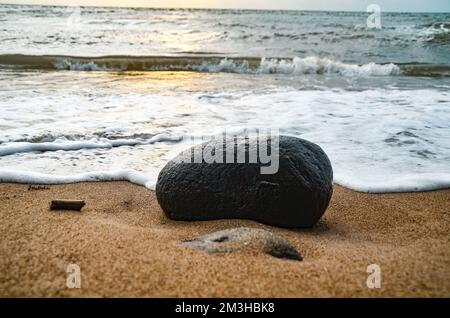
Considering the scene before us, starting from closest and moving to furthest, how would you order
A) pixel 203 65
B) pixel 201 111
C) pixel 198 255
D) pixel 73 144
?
1. pixel 198 255
2. pixel 73 144
3. pixel 201 111
4. pixel 203 65

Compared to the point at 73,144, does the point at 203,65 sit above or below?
above

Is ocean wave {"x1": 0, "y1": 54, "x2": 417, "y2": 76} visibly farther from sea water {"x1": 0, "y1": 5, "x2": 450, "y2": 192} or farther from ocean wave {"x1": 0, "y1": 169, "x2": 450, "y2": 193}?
ocean wave {"x1": 0, "y1": 169, "x2": 450, "y2": 193}

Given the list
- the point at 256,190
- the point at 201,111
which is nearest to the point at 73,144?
the point at 201,111

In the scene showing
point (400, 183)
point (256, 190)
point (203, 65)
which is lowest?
point (400, 183)

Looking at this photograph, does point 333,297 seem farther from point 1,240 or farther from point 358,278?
point 1,240

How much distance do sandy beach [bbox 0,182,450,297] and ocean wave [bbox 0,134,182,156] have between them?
3.62 feet

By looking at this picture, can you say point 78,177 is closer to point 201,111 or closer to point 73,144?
point 73,144

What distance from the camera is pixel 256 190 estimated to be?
8.10ft

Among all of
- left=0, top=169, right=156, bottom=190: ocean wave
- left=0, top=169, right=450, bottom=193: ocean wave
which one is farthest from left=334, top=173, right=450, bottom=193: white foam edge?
left=0, top=169, right=156, bottom=190: ocean wave

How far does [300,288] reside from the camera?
1.54m

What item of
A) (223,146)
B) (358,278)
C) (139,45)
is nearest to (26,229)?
(223,146)

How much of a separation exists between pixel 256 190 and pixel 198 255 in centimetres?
75

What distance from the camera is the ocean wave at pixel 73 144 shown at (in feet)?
12.6

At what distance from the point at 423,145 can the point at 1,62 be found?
11.0 meters
